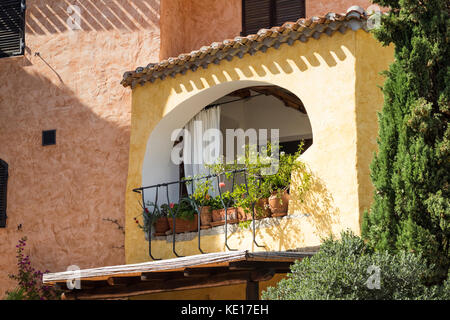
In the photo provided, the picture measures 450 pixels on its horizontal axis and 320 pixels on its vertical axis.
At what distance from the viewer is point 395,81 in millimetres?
9484

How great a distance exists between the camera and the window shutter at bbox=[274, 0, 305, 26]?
1349 centimetres

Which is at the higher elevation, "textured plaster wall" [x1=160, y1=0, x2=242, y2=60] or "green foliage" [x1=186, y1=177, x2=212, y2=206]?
"textured plaster wall" [x1=160, y1=0, x2=242, y2=60]

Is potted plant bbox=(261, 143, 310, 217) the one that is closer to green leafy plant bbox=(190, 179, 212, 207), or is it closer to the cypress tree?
green leafy plant bbox=(190, 179, 212, 207)

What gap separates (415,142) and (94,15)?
23.1 ft

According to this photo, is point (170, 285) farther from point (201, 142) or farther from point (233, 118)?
point (233, 118)

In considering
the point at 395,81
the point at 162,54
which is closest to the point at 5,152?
the point at 162,54

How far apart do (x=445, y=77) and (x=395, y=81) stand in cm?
A: 59

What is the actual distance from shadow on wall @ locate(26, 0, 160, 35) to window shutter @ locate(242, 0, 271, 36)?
157cm

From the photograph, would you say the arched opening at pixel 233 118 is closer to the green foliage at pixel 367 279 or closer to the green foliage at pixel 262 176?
the green foliage at pixel 262 176

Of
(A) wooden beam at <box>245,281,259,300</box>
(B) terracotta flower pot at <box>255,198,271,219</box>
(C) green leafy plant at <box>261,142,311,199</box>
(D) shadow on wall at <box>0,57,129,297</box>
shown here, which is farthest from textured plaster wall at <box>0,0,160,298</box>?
(A) wooden beam at <box>245,281,259,300</box>

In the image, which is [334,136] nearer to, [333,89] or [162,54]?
[333,89]

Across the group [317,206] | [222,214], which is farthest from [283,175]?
[222,214]

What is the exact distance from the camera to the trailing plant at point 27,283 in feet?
43.2

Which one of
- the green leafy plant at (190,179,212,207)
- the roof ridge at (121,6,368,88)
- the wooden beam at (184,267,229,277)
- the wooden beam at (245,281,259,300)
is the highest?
the roof ridge at (121,6,368,88)
